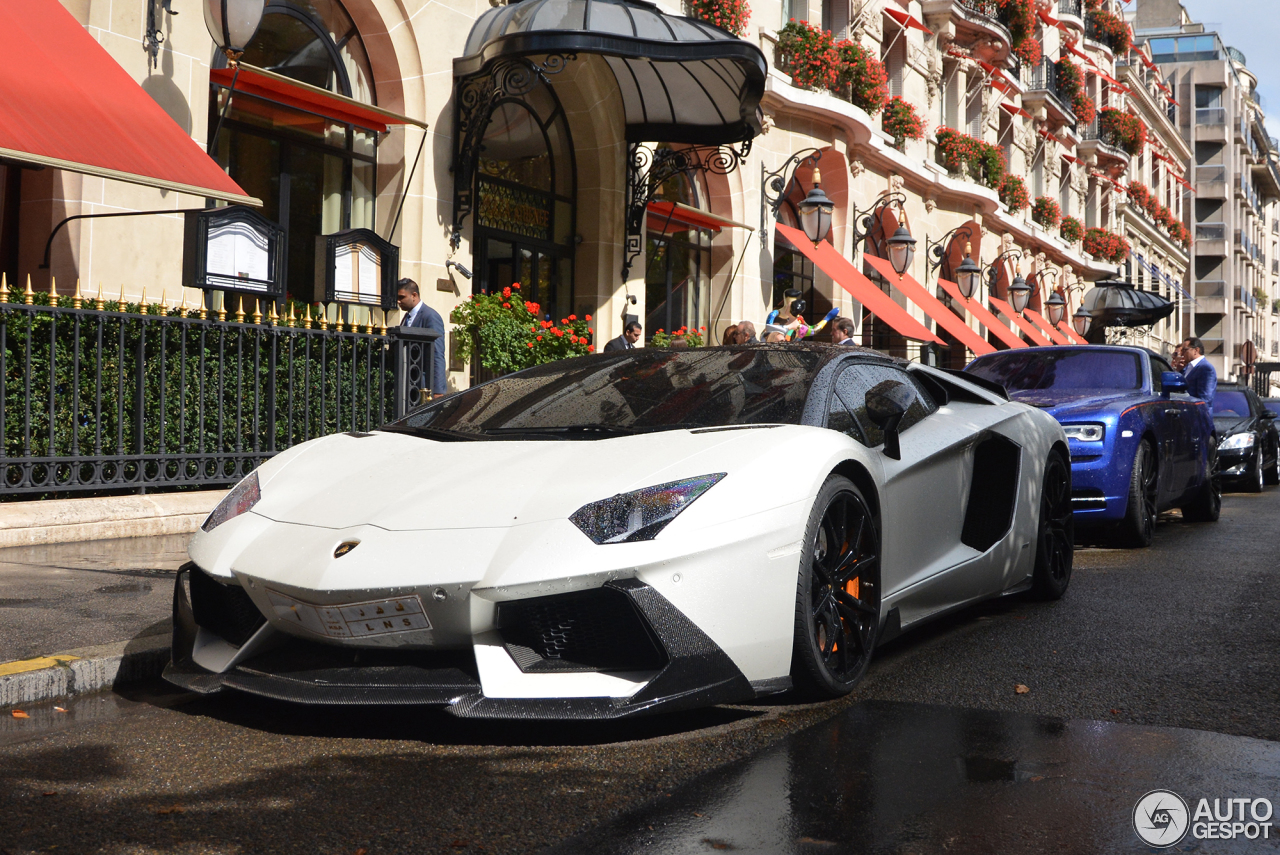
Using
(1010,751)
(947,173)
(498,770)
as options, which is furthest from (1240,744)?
(947,173)

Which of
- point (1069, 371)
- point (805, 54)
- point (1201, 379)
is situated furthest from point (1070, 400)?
point (805, 54)

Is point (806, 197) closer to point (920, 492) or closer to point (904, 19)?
point (904, 19)

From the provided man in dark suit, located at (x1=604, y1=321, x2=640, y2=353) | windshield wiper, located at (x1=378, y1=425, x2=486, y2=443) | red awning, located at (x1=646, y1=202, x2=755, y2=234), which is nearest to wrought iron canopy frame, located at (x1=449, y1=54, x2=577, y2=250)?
man in dark suit, located at (x1=604, y1=321, x2=640, y2=353)

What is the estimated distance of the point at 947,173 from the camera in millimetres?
26234

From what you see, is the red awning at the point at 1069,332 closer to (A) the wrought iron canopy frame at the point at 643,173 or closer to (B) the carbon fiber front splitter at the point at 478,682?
(A) the wrought iron canopy frame at the point at 643,173

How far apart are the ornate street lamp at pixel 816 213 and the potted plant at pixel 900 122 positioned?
6.14 meters

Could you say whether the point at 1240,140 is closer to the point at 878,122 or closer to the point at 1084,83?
the point at 1084,83

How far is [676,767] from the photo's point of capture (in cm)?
333

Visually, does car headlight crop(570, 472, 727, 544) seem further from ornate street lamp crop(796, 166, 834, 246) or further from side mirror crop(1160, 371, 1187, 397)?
ornate street lamp crop(796, 166, 834, 246)

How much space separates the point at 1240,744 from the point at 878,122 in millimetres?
19605

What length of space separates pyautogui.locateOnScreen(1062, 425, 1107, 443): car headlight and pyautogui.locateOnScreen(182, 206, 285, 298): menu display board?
602 cm

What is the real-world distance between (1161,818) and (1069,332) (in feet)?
115

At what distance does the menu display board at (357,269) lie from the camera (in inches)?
437

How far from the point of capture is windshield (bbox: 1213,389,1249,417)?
16.0 m
